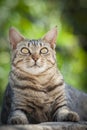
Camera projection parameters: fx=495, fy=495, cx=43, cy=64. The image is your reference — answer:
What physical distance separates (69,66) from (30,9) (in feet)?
0.86

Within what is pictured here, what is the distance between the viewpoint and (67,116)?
1.28 m

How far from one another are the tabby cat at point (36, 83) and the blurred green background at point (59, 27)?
0.90ft

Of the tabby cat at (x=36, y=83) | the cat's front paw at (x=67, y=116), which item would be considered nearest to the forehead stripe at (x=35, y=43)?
the tabby cat at (x=36, y=83)

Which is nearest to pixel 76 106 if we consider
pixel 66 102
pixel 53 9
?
pixel 66 102

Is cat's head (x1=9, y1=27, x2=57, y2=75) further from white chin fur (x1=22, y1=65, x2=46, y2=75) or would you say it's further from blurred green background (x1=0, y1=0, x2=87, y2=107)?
blurred green background (x1=0, y1=0, x2=87, y2=107)

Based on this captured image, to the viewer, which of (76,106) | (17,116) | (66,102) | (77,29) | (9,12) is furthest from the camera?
(77,29)

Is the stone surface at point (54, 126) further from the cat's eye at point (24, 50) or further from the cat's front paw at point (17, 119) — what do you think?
the cat's eye at point (24, 50)

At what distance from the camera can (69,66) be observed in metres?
1.81

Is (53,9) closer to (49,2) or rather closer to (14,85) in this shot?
(49,2)

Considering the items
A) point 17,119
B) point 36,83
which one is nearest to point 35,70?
point 36,83

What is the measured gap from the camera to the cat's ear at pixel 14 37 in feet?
4.32

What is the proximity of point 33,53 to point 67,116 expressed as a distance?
7.3 inches

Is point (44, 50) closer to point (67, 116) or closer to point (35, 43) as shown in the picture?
point (35, 43)

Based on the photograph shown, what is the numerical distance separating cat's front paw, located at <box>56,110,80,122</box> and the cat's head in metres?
0.12
